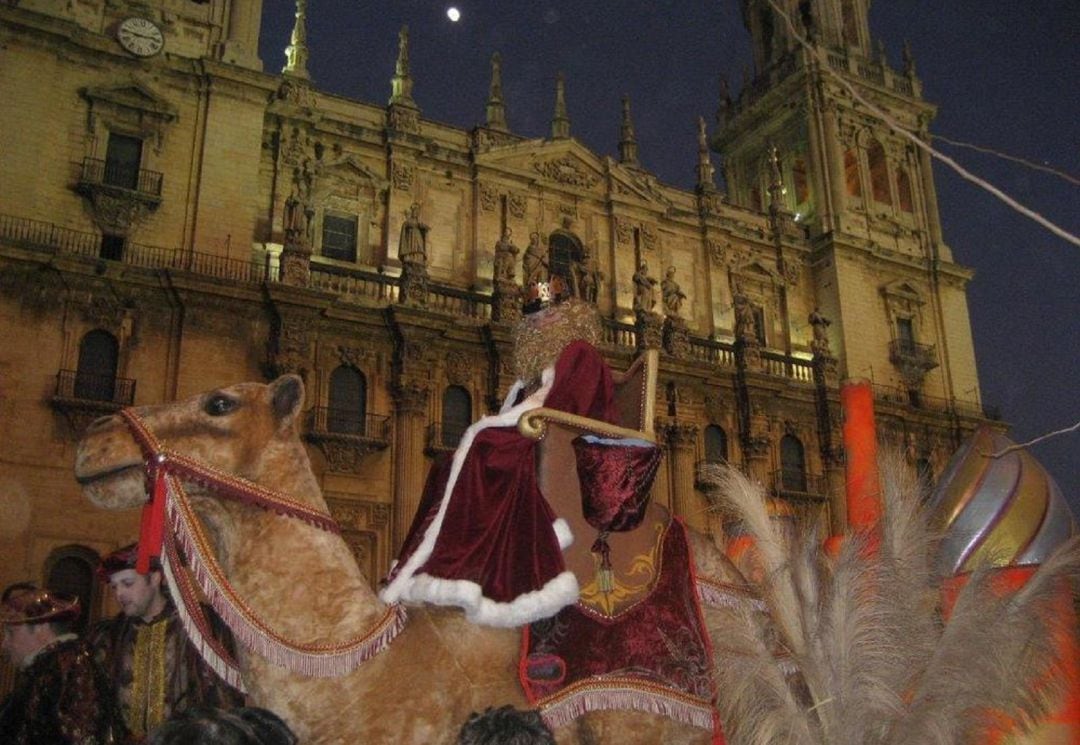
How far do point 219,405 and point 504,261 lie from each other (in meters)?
17.2

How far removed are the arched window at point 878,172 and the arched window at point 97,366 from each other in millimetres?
22297

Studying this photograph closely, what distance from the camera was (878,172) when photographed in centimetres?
2905

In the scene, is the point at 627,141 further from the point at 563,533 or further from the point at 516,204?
the point at 563,533

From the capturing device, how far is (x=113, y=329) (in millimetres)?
16625

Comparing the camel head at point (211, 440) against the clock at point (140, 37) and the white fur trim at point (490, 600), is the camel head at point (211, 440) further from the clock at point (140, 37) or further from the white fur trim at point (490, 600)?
the clock at point (140, 37)

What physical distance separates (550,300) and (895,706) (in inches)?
93.3

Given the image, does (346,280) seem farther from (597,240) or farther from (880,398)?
(880,398)

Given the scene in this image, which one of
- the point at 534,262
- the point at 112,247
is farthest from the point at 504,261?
the point at 112,247

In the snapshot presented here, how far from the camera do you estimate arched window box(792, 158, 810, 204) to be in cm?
2861

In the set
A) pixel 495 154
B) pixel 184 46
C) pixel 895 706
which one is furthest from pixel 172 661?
pixel 495 154

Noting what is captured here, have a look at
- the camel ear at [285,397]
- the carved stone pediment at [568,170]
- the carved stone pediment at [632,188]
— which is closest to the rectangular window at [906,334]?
the carved stone pediment at [632,188]

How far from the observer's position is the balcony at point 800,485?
22.5m

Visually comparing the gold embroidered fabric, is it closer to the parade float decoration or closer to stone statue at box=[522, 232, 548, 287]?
the parade float decoration

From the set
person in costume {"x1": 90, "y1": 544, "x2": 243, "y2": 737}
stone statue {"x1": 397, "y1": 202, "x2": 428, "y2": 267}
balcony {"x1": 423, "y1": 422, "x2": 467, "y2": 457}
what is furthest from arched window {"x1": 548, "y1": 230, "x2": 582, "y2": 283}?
person in costume {"x1": 90, "y1": 544, "x2": 243, "y2": 737}
